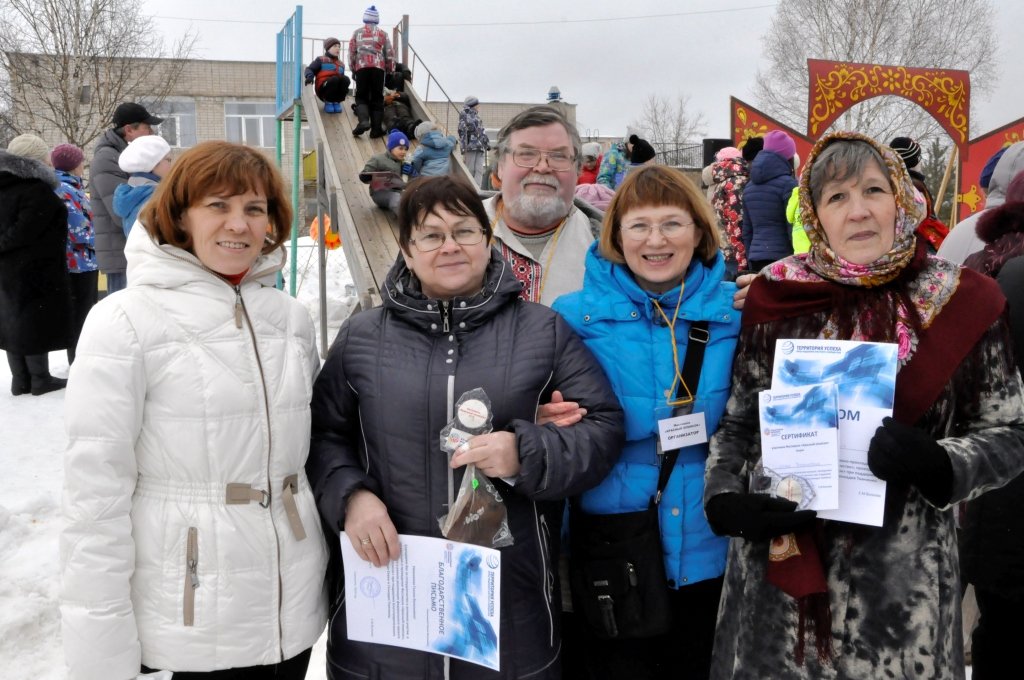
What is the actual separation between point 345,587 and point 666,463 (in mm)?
973

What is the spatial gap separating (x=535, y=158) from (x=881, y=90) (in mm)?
11464

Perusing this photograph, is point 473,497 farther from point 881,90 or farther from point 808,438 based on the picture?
point 881,90

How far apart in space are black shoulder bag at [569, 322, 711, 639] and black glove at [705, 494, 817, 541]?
285 mm

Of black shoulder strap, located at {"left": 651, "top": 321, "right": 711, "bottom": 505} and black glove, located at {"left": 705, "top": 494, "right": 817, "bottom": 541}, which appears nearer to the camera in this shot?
black glove, located at {"left": 705, "top": 494, "right": 817, "bottom": 541}

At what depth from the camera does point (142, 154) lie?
5.47m

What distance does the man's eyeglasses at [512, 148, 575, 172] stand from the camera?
297 centimetres

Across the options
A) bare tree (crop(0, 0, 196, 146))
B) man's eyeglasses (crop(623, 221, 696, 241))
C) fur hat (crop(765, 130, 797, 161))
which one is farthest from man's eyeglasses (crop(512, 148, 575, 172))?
bare tree (crop(0, 0, 196, 146))

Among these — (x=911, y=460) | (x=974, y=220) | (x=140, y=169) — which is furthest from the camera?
(x=140, y=169)

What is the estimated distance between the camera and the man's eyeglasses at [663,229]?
2.25 meters

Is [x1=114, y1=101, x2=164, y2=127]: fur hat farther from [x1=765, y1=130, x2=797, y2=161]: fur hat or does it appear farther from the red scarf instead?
the red scarf

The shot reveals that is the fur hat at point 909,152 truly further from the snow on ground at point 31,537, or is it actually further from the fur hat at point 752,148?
the snow on ground at point 31,537

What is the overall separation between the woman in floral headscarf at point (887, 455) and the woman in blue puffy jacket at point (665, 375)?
0.20 m

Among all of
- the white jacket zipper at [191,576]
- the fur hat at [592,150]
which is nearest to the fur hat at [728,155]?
the fur hat at [592,150]

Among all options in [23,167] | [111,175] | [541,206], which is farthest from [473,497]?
[111,175]
